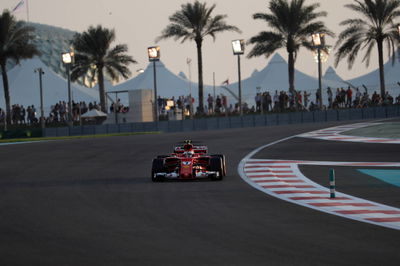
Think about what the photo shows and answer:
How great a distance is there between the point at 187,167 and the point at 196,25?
38.7 metres

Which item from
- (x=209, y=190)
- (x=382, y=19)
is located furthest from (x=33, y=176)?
(x=382, y=19)

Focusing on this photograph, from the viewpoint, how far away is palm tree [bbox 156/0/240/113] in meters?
53.3

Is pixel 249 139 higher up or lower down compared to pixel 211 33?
lower down

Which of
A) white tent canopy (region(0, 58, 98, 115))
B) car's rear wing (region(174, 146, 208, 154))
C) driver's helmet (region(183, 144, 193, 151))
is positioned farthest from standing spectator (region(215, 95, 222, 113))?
driver's helmet (region(183, 144, 193, 151))

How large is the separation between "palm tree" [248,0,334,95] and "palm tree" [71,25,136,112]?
11.2 m

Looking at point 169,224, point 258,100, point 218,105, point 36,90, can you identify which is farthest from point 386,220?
point 36,90

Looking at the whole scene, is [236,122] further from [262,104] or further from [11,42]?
[11,42]

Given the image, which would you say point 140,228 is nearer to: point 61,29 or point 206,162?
point 206,162

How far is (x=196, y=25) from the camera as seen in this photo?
176ft

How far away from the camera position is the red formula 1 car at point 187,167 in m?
15.8

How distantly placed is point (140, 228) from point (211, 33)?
4533 centimetres

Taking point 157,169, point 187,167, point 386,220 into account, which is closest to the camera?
point 386,220

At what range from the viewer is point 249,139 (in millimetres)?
30016

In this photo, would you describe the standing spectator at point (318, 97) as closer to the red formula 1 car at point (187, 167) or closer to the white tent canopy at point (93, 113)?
the white tent canopy at point (93, 113)
